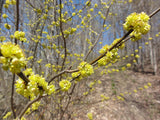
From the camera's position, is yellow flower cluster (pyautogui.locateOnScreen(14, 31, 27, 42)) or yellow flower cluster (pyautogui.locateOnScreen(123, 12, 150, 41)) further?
yellow flower cluster (pyautogui.locateOnScreen(14, 31, 27, 42))

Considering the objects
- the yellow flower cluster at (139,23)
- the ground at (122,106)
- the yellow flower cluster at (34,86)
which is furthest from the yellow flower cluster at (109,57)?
the ground at (122,106)

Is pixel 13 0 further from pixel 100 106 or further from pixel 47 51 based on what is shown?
pixel 100 106

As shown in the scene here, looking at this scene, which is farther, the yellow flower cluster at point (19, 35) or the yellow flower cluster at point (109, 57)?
the yellow flower cluster at point (19, 35)

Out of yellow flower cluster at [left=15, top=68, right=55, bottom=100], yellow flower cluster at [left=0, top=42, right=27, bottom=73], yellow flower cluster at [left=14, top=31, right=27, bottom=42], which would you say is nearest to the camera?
yellow flower cluster at [left=0, top=42, right=27, bottom=73]

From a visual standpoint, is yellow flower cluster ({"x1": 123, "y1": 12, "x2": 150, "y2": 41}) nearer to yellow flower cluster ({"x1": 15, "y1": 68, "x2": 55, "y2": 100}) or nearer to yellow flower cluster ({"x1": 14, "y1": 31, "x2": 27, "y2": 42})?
yellow flower cluster ({"x1": 15, "y1": 68, "x2": 55, "y2": 100})

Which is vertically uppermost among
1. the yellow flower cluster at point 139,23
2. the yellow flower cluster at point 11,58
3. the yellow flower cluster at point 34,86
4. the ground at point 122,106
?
the yellow flower cluster at point 139,23

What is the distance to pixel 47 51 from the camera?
10.1ft

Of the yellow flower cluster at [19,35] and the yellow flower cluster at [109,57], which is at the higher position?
the yellow flower cluster at [19,35]

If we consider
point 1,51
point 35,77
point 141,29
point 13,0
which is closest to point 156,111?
point 141,29

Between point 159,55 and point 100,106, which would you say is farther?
point 159,55

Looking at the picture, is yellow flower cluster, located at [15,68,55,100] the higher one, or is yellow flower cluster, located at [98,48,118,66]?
yellow flower cluster, located at [98,48,118,66]

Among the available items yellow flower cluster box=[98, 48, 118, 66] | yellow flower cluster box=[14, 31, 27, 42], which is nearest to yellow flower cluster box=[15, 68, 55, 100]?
yellow flower cluster box=[98, 48, 118, 66]

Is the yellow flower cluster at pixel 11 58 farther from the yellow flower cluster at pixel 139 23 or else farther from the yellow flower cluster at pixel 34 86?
A: the yellow flower cluster at pixel 139 23

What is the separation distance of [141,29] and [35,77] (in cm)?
117
